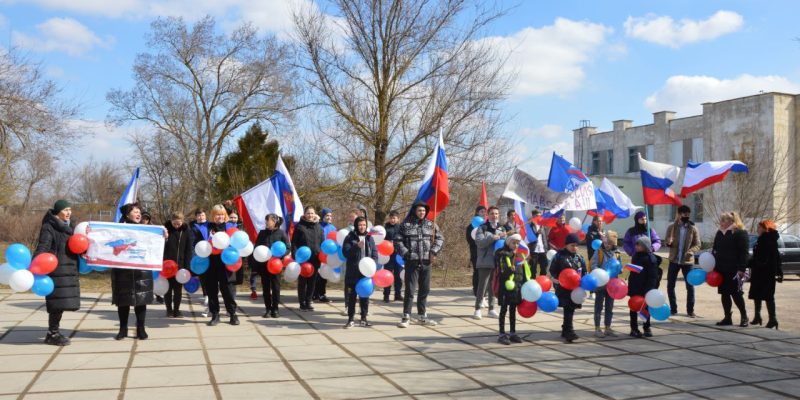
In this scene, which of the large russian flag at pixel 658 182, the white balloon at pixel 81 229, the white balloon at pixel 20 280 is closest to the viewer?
the white balloon at pixel 20 280

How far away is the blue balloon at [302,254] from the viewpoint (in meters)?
10.4

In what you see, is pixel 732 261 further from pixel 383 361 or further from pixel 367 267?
pixel 383 361

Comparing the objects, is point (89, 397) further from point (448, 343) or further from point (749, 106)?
point (749, 106)

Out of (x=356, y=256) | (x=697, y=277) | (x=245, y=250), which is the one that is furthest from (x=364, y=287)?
(x=697, y=277)

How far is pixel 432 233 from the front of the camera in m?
9.59

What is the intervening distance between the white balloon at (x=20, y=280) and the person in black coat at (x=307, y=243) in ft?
13.7

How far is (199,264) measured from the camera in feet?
31.3

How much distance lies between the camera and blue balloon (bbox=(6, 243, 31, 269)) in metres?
7.60

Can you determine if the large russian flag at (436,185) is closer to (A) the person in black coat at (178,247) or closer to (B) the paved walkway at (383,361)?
(B) the paved walkway at (383,361)

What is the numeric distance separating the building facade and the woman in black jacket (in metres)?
24.6

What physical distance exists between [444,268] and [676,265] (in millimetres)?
8193

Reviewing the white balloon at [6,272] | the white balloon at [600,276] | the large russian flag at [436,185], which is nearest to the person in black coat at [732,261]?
the white balloon at [600,276]

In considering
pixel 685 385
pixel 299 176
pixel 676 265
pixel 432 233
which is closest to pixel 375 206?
pixel 299 176

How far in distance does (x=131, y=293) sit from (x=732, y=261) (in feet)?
28.2
